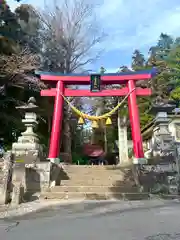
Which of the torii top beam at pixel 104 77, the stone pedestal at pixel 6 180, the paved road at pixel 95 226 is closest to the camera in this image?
the paved road at pixel 95 226

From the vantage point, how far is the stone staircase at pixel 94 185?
865 cm

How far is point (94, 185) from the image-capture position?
9.79 metres

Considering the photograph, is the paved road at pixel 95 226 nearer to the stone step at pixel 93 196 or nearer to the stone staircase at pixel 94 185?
the stone step at pixel 93 196

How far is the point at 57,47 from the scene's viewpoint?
1995cm

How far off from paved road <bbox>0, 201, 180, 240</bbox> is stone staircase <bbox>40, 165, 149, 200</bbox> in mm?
2618

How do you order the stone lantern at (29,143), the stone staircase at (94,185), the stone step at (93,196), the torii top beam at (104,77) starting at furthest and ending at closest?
the torii top beam at (104,77), the stone lantern at (29,143), the stone staircase at (94,185), the stone step at (93,196)

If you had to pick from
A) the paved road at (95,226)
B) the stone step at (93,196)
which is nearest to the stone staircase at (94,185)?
the stone step at (93,196)

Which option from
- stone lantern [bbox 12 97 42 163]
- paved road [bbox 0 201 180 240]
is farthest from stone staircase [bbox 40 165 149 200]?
paved road [bbox 0 201 180 240]

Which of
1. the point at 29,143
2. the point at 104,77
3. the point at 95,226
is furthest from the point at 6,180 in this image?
the point at 104,77

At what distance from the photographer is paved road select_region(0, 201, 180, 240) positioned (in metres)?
3.84

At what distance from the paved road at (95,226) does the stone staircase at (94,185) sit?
262cm

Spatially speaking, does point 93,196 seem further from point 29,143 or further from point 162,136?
point 162,136

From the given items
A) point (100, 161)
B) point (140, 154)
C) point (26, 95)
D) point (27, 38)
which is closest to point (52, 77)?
point (26, 95)

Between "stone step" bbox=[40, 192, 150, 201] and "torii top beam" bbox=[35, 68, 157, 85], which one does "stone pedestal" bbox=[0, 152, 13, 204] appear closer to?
"stone step" bbox=[40, 192, 150, 201]
